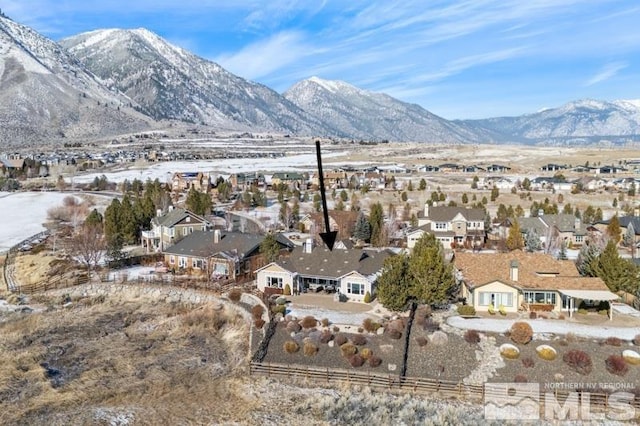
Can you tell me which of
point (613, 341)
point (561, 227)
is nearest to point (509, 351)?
point (613, 341)

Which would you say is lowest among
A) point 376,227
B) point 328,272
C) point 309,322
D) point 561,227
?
point 309,322

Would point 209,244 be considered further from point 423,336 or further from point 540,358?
point 540,358

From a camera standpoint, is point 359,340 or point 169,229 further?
point 169,229

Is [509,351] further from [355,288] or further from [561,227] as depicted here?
[561,227]

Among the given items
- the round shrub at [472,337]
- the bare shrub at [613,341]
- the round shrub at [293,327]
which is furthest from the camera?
the round shrub at [293,327]

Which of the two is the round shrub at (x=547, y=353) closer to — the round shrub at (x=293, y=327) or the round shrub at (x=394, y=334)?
the round shrub at (x=394, y=334)

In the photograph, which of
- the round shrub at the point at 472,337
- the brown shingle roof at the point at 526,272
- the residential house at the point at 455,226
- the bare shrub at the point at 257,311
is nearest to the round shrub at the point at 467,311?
the brown shingle roof at the point at 526,272

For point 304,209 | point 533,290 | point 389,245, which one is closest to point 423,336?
point 533,290
